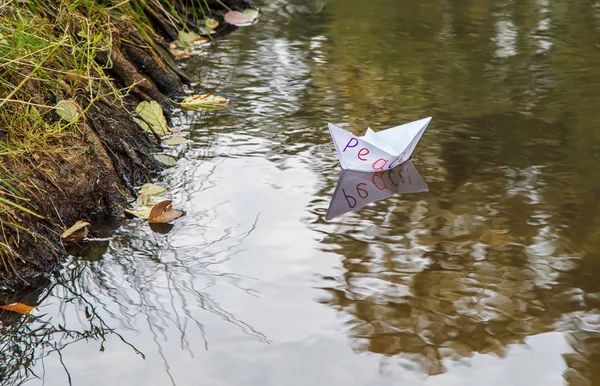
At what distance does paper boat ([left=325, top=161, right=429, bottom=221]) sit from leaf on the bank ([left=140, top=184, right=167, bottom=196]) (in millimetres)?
731

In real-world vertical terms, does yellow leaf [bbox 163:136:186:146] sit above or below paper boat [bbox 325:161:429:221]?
above

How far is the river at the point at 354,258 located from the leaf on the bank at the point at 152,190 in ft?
0.25

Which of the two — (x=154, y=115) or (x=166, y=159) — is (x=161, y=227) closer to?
(x=166, y=159)

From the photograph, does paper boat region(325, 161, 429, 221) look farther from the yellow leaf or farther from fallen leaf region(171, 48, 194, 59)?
fallen leaf region(171, 48, 194, 59)

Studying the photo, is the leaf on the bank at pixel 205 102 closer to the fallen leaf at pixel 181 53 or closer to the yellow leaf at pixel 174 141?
the yellow leaf at pixel 174 141

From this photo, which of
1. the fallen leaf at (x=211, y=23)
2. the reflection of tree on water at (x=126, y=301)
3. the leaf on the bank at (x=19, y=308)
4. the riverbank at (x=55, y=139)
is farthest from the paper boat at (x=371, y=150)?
the fallen leaf at (x=211, y=23)

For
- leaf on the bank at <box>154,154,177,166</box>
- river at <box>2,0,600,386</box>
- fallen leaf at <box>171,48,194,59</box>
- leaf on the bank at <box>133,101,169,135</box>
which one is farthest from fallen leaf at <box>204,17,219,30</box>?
leaf on the bank at <box>154,154,177,166</box>

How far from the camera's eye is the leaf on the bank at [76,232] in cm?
296

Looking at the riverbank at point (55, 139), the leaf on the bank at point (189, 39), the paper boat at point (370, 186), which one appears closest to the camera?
the riverbank at point (55, 139)

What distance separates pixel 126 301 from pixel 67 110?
104 centimetres

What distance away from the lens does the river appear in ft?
7.57

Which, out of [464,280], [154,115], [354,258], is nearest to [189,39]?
[154,115]

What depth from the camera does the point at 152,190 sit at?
339cm

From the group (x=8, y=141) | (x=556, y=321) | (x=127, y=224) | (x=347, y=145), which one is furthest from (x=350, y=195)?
(x=8, y=141)
